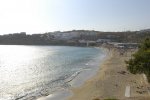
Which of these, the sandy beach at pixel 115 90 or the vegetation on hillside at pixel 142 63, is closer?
the vegetation on hillside at pixel 142 63

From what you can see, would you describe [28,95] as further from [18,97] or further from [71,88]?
[71,88]

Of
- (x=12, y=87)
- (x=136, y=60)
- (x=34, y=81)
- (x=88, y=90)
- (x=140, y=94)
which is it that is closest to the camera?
(x=136, y=60)

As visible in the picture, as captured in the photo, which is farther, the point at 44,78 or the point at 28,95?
the point at 44,78

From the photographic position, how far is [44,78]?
46.0 metres

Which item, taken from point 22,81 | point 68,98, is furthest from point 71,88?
point 22,81

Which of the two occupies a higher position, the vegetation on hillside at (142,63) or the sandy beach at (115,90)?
the vegetation on hillside at (142,63)

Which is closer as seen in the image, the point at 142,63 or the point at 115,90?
the point at 142,63

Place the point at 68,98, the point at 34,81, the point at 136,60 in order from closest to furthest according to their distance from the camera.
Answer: the point at 136,60 → the point at 68,98 → the point at 34,81

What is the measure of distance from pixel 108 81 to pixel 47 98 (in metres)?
11.2

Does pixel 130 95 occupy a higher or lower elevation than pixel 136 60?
lower

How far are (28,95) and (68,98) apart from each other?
4.67 metres

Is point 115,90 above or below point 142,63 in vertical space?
below

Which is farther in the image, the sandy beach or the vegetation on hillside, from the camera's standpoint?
the sandy beach

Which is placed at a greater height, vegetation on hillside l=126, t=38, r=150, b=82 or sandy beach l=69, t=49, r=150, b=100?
vegetation on hillside l=126, t=38, r=150, b=82
